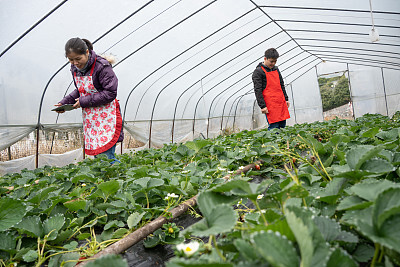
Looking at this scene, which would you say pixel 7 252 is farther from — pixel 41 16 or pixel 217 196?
pixel 41 16

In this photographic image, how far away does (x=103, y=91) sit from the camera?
3033 millimetres

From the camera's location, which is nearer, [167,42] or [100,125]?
[100,125]

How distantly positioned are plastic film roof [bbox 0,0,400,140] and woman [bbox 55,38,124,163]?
161 cm

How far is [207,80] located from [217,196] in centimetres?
897

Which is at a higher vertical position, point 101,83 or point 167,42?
point 167,42

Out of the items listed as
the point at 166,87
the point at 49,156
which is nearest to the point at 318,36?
the point at 166,87

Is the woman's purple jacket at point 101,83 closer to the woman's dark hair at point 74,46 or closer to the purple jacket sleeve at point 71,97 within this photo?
the woman's dark hair at point 74,46

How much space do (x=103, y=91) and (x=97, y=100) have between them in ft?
0.40

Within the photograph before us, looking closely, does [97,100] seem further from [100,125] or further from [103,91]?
[100,125]

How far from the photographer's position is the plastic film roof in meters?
4.38

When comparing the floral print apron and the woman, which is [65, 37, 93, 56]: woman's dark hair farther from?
the floral print apron

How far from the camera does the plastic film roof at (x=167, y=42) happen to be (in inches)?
172

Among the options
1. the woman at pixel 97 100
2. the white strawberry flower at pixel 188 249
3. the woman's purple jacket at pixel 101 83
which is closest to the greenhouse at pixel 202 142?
Result: the white strawberry flower at pixel 188 249

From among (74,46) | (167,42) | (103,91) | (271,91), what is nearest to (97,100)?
(103,91)
